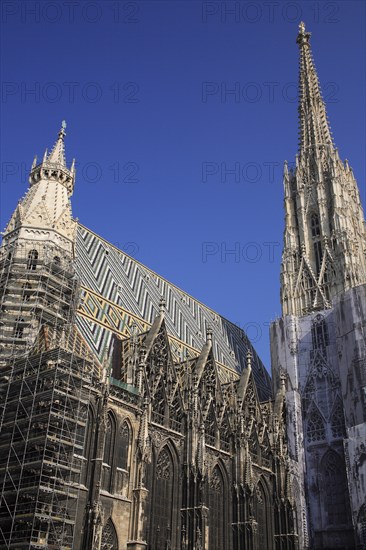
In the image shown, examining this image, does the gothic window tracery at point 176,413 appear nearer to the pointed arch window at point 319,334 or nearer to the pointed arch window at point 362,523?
the pointed arch window at point 362,523

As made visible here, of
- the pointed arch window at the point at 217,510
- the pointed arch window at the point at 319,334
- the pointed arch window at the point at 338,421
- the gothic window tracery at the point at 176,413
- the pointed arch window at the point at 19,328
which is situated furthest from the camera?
the pointed arch window at the point at 319,334

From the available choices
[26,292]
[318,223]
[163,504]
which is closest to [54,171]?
[26,292]

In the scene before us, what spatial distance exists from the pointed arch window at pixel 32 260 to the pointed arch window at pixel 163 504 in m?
11.7

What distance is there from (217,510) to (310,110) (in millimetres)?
38938

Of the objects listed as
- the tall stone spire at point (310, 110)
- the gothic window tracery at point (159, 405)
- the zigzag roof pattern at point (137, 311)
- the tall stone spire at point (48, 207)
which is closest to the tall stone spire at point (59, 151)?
the tall stone spire at point (48, 207)

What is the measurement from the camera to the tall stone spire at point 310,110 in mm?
58062

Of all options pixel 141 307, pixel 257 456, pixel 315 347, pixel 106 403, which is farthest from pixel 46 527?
pixel 315 347

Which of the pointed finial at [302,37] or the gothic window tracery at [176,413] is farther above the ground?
the pointed finial at [302,37]

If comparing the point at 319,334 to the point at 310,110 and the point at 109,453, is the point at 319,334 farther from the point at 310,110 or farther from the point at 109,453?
the point at 310,110

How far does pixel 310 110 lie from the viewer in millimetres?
60000

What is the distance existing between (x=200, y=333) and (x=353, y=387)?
499 inches

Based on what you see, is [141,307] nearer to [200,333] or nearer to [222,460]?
[200,333]

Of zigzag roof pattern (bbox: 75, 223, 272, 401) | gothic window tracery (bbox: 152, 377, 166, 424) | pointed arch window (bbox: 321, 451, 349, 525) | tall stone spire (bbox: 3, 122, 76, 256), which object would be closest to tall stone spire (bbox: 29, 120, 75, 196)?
tall stone spire (bbox: 3, 122, 76, 256)

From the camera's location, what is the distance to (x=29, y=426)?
26.1 metres
